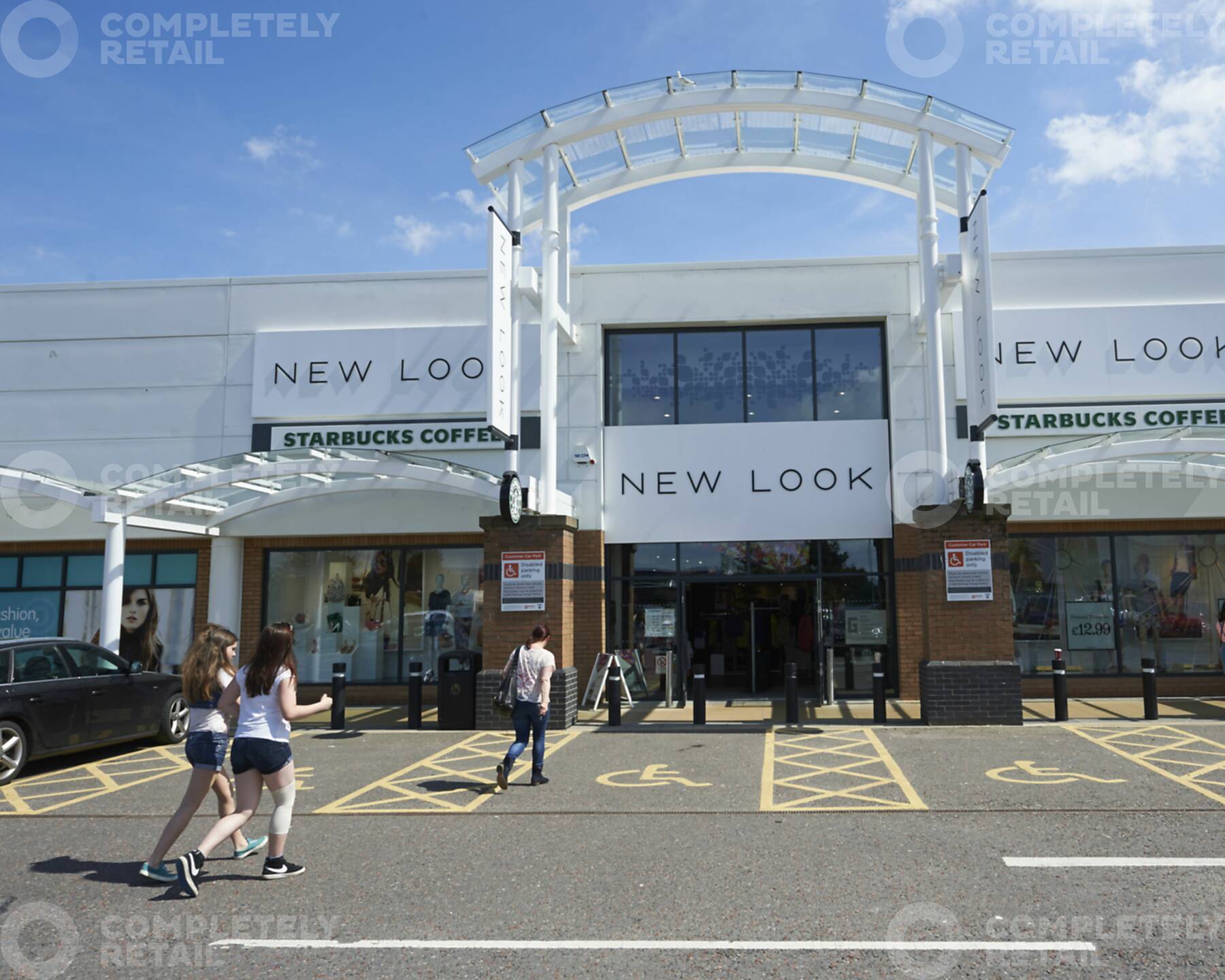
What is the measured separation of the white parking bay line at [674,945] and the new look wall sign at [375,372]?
12.0 m

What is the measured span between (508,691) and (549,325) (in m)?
6.69

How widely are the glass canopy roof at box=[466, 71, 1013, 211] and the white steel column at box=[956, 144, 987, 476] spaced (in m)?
0.34

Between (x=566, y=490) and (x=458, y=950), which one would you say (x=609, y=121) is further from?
(x=458, y=950)

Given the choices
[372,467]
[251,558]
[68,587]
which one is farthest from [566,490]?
[68,587]

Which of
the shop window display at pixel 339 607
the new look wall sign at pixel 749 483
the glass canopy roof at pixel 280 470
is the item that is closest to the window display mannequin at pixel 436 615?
the shop window display at pixel 339 607

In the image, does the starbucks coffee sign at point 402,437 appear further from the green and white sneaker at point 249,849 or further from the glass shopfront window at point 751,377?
the green and white sneaker at point 249,849

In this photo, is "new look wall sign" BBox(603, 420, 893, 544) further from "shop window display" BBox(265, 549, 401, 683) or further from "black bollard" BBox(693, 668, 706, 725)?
"shop window display" BBox(265, 549, 401, 683)

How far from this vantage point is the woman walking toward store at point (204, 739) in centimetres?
614

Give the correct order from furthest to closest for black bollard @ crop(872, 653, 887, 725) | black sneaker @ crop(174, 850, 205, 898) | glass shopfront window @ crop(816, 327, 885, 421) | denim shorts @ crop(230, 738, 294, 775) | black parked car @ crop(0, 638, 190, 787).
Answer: glass shopfront window @ crop(816, 327, 885, 421), black bollard @ crop(872, 653, 887, 725), black parked car @ crop(0, 638, 190, 787), denim shorts @ crop(230, 738, 294, 775), black sneaker @ crop(174, 850, 205, 898)

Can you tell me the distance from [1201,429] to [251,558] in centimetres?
1520

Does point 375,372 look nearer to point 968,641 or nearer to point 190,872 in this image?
point 968,641

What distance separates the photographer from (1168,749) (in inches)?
417

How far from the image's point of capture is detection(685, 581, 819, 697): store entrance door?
52.0 feet

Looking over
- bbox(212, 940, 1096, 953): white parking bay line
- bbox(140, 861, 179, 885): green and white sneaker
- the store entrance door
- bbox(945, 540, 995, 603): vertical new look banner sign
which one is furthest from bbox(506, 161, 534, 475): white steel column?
bbox(212, 940, 1096, 953): white parking bay line
